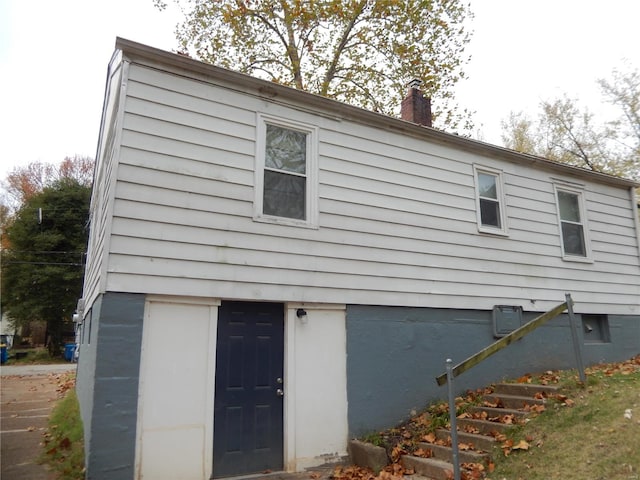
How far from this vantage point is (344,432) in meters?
6.78

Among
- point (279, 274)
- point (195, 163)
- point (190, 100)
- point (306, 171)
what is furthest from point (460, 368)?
point (190, 100)

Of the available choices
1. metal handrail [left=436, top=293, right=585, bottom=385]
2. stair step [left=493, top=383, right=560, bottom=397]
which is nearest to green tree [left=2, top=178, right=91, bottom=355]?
stair step [left=493, top=383, right=560, bottom=397]

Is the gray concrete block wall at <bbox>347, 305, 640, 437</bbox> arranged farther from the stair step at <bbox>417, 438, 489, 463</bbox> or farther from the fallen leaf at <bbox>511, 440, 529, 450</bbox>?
the fallen leaf at <bbox>511, 440, 529, 450</bbox>

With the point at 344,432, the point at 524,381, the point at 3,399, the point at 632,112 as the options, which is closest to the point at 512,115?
the point at 632,112

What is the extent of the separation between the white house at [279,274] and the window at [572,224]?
1.06 m

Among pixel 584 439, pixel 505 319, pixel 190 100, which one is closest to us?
pixel 584 439

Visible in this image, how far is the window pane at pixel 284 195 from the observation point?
7.01 meters

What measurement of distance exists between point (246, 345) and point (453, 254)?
4.21 meters

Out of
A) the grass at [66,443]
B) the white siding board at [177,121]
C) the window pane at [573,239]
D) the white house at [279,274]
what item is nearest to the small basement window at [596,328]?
the white house at [279,274]

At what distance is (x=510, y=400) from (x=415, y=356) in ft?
5.07

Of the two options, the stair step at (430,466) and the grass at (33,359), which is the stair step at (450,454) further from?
the grass at (33,359)

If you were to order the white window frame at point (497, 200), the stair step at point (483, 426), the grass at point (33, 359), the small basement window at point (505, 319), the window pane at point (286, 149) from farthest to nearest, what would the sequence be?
the grass at point (33, 359) < the white window frame at point (497, 200) < the small basement window at point (505, 319) < the window pane at point (286, 149) < the stair step at point (483, 426)

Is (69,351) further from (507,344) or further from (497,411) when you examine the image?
(507,344)

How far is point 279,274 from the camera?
6.72 metres
